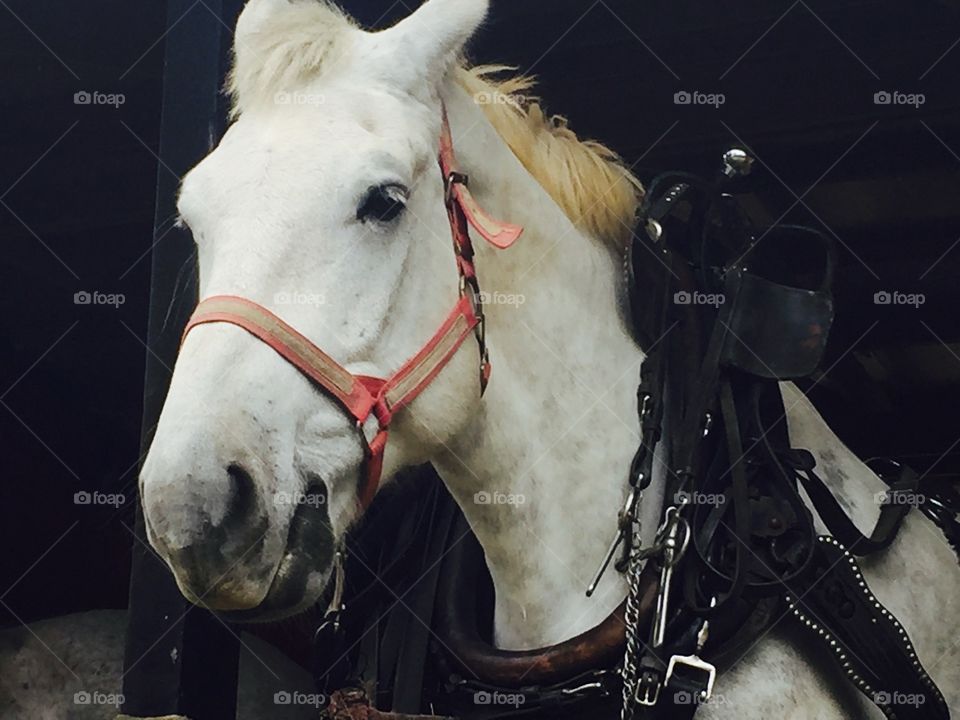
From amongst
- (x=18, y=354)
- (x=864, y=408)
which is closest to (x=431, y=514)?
(x=864, y=408)

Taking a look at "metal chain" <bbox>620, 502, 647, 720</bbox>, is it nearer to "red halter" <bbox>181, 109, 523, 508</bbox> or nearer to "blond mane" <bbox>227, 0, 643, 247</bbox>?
"red halter" <bbox>181, 109, 523, 508</bbox>

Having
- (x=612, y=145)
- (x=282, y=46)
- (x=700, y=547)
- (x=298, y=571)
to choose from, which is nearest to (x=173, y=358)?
(x=282, y=46)

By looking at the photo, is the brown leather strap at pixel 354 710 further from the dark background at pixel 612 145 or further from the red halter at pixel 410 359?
the dark background at pixel 612 145

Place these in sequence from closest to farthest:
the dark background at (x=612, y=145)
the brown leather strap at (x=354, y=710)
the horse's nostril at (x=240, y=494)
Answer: the horse's nostril at (x=240, y=494) < the brown leather strap at (x=354, y=710) < the dark background at (x=612, y=145)

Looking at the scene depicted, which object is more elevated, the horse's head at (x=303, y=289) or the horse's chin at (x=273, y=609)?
the horse's head at (x=303, y=289)

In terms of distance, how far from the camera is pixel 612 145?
11.2 ft

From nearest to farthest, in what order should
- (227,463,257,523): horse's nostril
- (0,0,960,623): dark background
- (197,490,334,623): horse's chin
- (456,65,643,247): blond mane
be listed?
(227,463,257,523): horse's nostril
(197,490,334,623): horse's chin
(456,65,643,247): blond mane
(0,0,960,623): dark background

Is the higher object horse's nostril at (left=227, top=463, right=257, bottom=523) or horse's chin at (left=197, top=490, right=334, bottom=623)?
horse's nostril at (left=227, top=463, right=257, bottom=523)

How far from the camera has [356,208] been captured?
5.67 ft

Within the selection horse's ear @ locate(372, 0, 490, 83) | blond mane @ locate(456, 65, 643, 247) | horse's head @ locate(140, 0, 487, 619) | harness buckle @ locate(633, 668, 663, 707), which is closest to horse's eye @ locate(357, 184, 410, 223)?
horse's head @ locate(140, 0, 487, 619)

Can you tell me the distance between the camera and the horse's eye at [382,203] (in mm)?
1741

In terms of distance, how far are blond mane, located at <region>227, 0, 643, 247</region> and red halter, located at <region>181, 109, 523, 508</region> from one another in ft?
0.67

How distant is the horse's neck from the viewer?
76.2 inches

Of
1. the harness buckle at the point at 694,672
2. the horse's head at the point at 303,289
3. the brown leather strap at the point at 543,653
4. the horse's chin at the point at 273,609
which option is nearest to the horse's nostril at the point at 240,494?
the horse's head at the point at 303,289
